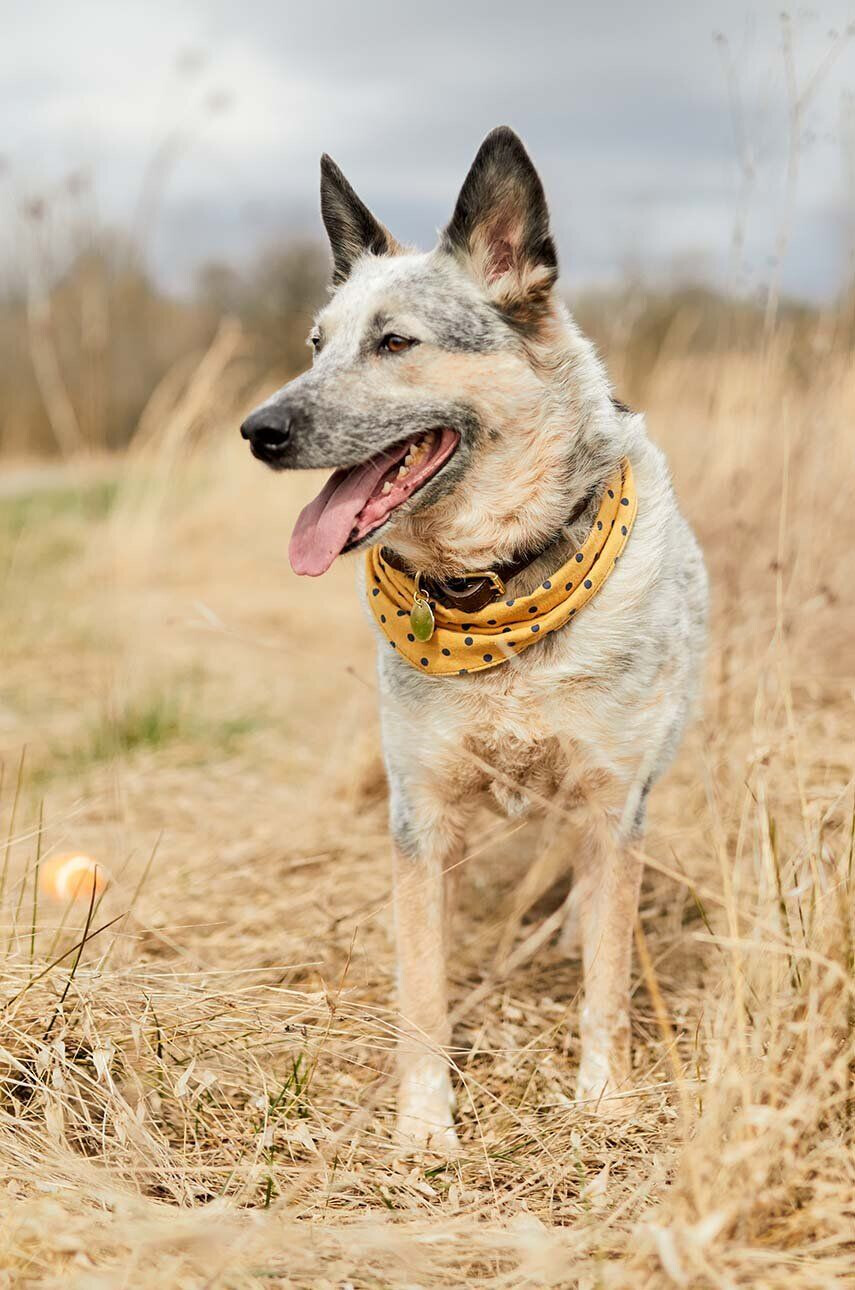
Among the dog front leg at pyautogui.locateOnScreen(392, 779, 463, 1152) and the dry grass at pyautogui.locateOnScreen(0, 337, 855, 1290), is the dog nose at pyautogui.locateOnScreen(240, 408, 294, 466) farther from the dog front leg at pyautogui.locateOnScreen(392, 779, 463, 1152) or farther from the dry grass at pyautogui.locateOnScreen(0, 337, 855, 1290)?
the dog front leg at pyautogui.locateOnScreen(392, 779, 463, 1152)

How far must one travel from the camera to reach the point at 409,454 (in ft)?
8.05

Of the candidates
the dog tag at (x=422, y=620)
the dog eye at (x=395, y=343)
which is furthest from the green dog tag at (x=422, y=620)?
the dog eye at (x=395, y=343)

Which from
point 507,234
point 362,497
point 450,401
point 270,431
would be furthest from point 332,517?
point 507,234

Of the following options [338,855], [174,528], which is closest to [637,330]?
[174,528]

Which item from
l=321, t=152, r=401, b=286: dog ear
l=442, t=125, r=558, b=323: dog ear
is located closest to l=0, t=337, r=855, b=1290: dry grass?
l=442, t=125, r=558, b=323: dog ear

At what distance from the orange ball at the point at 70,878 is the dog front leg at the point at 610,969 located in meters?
1.35

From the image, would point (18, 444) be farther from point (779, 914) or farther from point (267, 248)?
point (779, 914)

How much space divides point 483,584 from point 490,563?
54mm

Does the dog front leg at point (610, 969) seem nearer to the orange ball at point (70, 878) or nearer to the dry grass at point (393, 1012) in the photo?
the dry grass at point (393, 1012)

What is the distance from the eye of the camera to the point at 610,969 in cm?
255

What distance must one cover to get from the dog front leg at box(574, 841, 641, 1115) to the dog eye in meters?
1.25

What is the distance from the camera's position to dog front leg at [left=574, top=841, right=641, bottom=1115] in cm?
252

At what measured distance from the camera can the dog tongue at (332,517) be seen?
2.28m

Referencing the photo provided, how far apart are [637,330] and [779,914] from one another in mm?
8607
